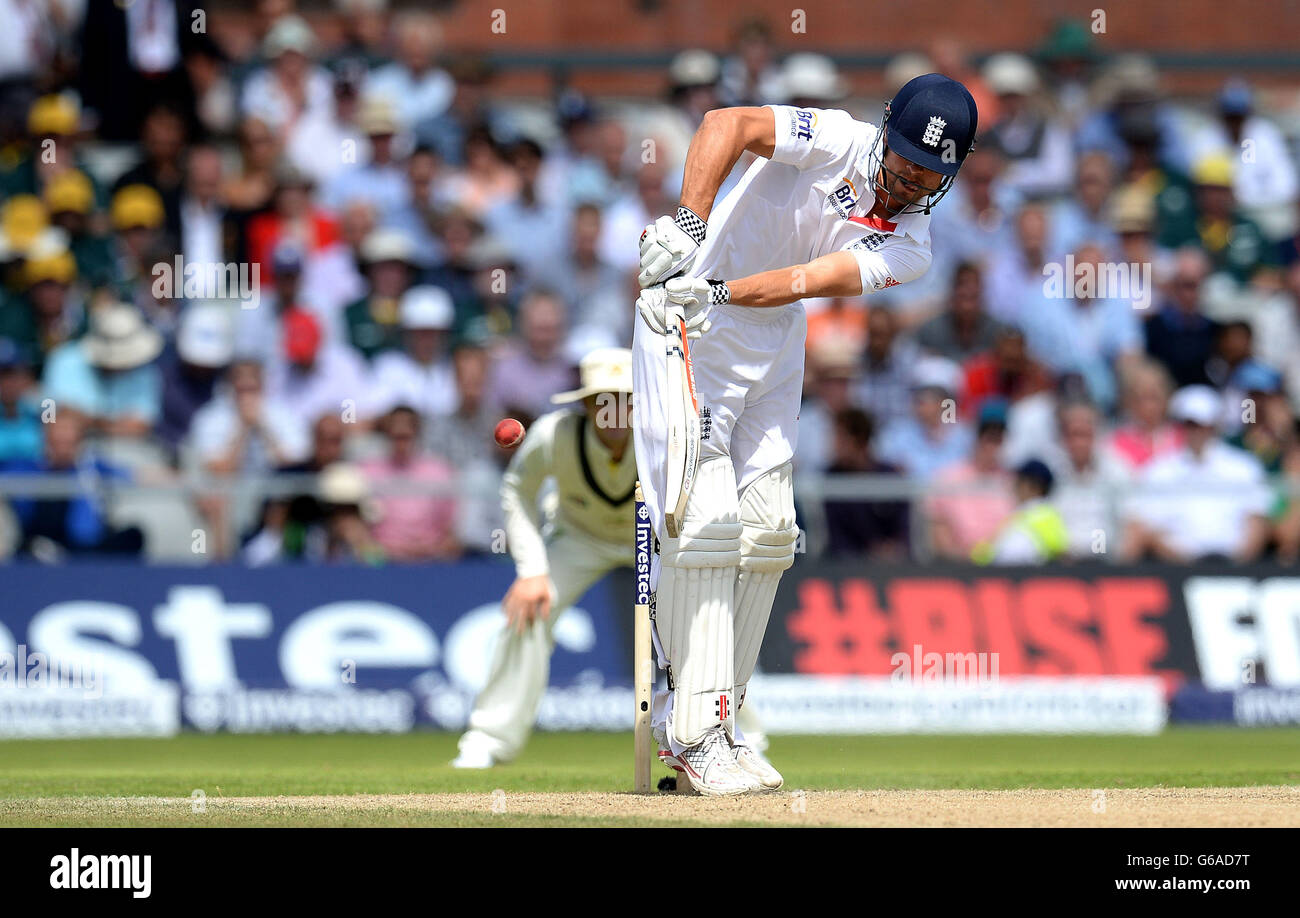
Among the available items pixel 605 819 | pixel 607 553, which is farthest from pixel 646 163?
pixel 605 819

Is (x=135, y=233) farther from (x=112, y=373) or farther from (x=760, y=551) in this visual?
(x=760, y=551)

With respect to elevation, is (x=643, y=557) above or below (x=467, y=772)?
above

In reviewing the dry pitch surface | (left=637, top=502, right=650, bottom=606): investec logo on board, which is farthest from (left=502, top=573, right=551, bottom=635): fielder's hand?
(left=637, top=502, right=650, bottom=606): investec logo on board

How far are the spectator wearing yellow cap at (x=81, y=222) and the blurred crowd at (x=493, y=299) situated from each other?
4 cm

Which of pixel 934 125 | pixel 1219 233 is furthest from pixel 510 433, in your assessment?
pixel 1219 233

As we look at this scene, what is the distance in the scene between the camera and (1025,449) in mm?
14531

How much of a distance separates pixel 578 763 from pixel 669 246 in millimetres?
4442

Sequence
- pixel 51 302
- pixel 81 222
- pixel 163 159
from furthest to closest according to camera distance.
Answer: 1. pixel 163 159
2. pixel 81 222
3. pixel 51 302

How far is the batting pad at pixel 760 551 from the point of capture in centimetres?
774

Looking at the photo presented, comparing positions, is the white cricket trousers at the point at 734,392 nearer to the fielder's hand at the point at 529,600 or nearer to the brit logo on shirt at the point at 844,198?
the brit logo on shirt at the point at 844,198

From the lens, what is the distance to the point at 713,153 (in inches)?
283

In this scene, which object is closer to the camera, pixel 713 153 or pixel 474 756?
pixel 713 153

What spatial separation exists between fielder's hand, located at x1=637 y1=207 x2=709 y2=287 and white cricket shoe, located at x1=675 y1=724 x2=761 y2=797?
5.93ft

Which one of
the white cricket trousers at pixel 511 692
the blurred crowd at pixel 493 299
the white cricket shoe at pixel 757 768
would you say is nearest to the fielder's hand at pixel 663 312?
the white cricket shoe at pixel 757 768
